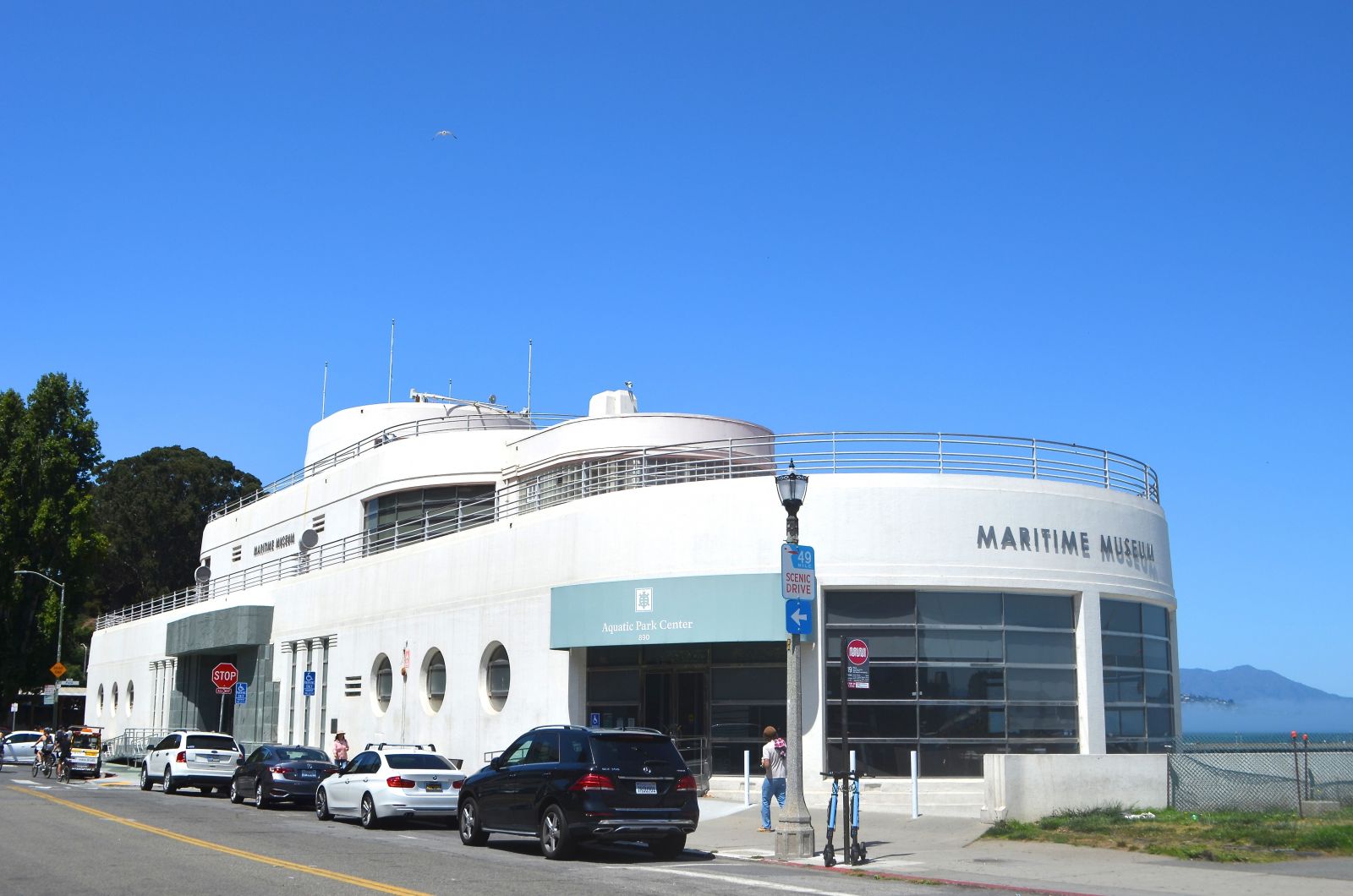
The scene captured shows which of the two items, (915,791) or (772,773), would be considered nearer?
(772,773)

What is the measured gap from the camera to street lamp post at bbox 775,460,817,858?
18375 mm

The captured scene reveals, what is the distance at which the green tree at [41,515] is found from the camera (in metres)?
60.8

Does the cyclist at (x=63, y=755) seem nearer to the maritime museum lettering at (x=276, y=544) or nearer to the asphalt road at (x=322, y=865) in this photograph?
the maritime museum lettering at (x=276, y=544)

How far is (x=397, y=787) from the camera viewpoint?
74.7 ft

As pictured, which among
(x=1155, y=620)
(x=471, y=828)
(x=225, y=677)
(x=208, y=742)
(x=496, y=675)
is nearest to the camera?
(x=471, y=828)

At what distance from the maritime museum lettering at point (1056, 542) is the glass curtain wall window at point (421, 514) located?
14.6m

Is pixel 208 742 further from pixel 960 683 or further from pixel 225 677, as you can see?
pixel 960 683

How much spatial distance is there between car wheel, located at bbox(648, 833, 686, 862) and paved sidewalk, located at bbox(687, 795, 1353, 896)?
2.46 feet

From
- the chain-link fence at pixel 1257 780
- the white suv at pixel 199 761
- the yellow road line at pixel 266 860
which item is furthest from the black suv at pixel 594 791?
the white suv at pixel 199 761

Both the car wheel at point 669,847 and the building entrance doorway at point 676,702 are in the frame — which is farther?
the building entrance doorway at point 676,702

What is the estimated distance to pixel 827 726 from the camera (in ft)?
85.3

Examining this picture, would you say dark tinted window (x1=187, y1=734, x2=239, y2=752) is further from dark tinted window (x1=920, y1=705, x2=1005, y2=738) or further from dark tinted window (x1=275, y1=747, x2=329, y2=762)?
dark tinted window (x1=920, y1=705, x2=1005, y2=738)

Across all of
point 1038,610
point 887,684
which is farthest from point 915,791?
point 1038,610

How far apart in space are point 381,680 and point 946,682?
17537mm
